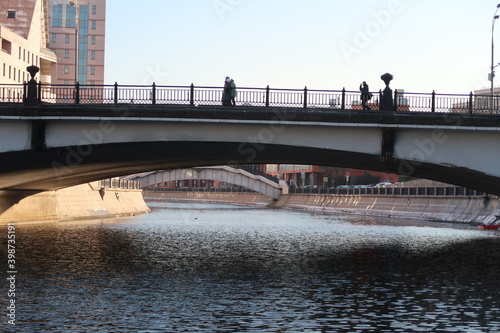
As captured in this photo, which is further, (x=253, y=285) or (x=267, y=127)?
(x=267, y=127)

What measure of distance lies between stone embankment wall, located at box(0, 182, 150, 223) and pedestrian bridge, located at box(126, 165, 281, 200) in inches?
1372

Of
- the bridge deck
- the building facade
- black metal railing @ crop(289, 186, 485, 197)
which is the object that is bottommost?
black metal railing @ crop(289, 186, 485, 197)

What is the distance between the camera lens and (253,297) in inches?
1132

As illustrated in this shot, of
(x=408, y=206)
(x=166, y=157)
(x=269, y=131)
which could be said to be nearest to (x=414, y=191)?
(x=408, y=206)

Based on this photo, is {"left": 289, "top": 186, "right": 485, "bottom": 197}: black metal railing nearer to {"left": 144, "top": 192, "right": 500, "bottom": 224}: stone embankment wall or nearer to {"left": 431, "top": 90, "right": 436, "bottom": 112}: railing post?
{"left": 144, "top": 192, "right": 500, "bottom": 224}: stone embankment wall

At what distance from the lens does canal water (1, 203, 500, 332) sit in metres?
23.9

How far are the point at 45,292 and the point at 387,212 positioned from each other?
85619 mm

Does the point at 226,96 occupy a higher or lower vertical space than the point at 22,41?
lower

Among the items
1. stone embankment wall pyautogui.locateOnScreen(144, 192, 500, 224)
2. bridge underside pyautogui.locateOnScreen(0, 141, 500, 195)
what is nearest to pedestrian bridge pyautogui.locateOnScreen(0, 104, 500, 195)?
bridge underside pyautogui.locateOnScreen(0, 141, 500, 195)

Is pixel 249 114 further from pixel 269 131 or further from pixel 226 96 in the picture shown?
pixel 226 96

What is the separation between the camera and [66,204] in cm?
8438

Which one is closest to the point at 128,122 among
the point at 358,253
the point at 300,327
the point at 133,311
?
the point at 358,253

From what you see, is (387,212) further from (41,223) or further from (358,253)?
(358,253)

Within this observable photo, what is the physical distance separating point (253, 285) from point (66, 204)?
2175 inches
